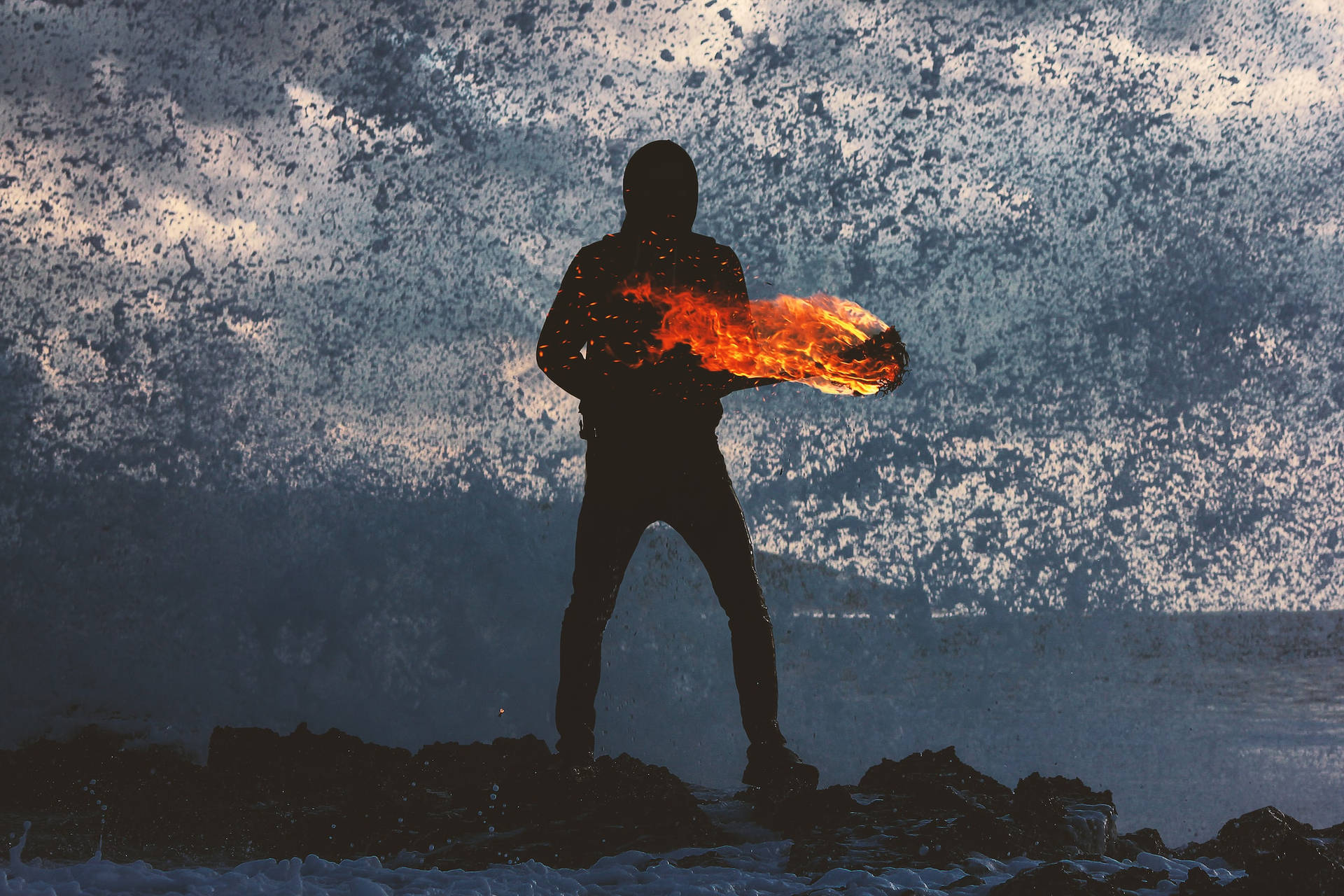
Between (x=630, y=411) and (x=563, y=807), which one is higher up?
(x=630, y=411)

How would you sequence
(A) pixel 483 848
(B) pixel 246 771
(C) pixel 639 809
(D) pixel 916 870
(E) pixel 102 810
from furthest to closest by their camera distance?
(B) pixel 246 771 < (E) pixel 102 810 < (C) pixel 639 809 < (A) pixel 483 848 < (D) pixel 916 870

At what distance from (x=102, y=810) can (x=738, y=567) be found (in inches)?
140

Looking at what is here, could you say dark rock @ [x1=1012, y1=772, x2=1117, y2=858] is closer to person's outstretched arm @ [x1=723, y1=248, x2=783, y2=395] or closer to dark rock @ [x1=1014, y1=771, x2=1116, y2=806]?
dark rock @ [x1=1014, y1=771, x2=1116, y2=806]

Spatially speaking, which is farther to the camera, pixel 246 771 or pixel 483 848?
pixel 246 771

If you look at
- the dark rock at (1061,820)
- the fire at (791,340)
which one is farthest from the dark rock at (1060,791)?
the fire at (791,340)

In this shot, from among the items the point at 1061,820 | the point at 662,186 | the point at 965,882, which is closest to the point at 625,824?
the point at 965,882

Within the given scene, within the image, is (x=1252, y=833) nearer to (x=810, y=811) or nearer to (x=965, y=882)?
(x=965, y=882)

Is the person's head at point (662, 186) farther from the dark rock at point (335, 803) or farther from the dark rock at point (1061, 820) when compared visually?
the dark rock at point (1061, 820)

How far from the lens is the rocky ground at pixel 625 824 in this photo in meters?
3.57

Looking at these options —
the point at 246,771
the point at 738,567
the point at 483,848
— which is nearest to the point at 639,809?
the point at 483,848

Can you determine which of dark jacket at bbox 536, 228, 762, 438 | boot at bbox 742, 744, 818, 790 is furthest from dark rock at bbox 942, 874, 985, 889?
dark jacket at bbox 536, 228, 762, 438

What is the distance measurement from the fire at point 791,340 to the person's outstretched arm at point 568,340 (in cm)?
24

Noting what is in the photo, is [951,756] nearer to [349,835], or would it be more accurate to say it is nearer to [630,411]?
[630,411]

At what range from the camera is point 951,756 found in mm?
5152
